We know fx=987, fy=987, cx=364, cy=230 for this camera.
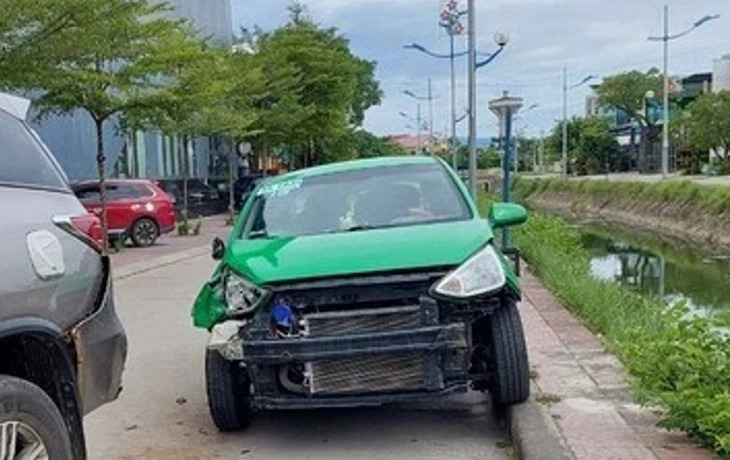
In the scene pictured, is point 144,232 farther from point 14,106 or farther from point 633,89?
point 633,89

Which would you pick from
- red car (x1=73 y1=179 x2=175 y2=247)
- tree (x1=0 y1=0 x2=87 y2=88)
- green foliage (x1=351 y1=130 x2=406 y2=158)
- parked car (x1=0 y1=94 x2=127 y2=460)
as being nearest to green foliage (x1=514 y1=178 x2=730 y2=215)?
green foliage (x1=351 y1=130 x2=406 y2=158)

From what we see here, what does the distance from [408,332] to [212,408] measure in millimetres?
1410

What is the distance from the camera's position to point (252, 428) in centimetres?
637

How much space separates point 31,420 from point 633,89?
70770 mm

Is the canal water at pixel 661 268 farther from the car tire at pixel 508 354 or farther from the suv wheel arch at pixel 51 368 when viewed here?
the suv wheel arch at pixel 51 368

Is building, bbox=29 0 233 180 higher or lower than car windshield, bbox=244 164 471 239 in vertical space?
higher

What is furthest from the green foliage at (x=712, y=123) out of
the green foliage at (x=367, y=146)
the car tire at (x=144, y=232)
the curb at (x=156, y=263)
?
the curb at (x=156, y=263)

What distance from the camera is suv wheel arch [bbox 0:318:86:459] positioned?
3.79 m

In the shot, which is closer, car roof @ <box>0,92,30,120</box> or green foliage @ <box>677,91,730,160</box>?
car roof @ <box>0,92,30,120</box>

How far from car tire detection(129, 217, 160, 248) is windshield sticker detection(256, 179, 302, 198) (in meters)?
15.6

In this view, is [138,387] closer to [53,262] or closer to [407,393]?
[407,393]

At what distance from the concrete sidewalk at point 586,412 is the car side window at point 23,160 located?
2813mm

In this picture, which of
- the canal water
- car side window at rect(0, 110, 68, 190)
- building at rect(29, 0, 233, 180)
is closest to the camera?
car side window at rect(0, 110, 68, 190)

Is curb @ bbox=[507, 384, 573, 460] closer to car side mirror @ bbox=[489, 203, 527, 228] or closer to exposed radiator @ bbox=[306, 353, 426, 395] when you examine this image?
exposed radiator @ bbox=[306, 353, 426, 395]
